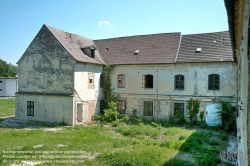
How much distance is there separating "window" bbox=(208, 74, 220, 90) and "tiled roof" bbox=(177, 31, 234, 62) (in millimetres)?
1411

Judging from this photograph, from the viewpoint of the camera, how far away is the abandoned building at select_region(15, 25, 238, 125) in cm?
1797

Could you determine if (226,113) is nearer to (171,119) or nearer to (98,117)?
(171,119)

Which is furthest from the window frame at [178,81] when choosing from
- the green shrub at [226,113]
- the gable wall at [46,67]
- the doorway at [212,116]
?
the gable wall at [46,67]

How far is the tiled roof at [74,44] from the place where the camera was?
1858 cm

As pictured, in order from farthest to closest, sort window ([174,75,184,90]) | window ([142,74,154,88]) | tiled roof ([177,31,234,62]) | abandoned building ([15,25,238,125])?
window ([142,74,154,88]), window ([174,75,184,90]), tiled roof ([177,31,234,62]), abandoned building ([15,25,238,125])

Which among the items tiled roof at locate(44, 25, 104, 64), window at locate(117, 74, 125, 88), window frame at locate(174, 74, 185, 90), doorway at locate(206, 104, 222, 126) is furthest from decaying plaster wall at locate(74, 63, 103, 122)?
doorway at locate(206, 104, 222, 126)

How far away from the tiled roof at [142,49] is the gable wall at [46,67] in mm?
5656

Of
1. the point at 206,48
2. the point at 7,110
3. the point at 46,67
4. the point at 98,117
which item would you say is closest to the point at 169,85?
the point at 206,48

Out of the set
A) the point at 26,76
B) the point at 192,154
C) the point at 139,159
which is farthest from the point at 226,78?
the point at 26,76

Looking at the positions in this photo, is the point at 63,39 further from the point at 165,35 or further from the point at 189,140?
the point at 189,140

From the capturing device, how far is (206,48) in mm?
19344

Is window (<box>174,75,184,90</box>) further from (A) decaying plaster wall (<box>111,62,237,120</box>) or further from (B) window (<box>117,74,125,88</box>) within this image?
(B) window (<box>117,74,125,88</box>)

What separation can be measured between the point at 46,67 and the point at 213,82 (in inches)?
600

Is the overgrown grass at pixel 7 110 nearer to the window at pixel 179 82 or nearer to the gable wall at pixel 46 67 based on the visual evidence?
the gable wall at pixel 46 67
